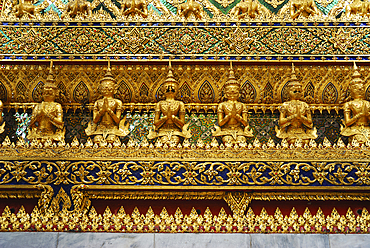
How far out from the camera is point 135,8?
8.20 meters

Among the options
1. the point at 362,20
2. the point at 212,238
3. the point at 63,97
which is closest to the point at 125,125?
the point at 63,97

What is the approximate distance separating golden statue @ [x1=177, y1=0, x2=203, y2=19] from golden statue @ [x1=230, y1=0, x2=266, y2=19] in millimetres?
675

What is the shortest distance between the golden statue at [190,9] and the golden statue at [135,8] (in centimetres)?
68

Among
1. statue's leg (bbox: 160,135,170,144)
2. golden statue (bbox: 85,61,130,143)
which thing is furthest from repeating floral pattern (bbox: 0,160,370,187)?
golden statue (bbox: 85,61,130,143)

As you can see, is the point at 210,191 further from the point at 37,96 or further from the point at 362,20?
the point at 362,20

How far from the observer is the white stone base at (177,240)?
16.3 feet

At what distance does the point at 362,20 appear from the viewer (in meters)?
7.88

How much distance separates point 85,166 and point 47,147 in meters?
0.74

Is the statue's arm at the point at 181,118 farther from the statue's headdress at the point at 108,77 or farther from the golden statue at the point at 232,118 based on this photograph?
the statue's headdress at the point at 108,77

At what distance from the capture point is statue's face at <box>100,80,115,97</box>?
276 inches

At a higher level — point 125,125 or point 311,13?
point 311,13

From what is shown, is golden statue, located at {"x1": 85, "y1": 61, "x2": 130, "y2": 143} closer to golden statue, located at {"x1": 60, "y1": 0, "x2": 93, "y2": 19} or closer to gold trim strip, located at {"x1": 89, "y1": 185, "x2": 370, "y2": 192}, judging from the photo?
gold trim strip, located at {"x1": 89, "y1": 185, "x2": 370, "y2": 192}

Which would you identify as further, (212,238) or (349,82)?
(349,82)

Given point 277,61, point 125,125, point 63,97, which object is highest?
point 277,61
